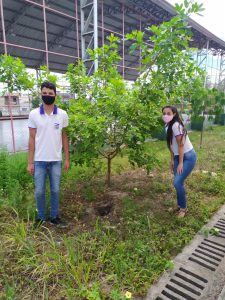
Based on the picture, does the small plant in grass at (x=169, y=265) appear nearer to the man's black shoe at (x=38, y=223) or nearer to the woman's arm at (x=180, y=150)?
the woman's arm at (x=180, y=150)

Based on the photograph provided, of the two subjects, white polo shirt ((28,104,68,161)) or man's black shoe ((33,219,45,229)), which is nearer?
Result: white polo shirt ((28,104,68,161))

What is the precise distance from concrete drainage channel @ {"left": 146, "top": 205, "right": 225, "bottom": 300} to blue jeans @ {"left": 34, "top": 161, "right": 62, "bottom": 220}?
5.26 feet

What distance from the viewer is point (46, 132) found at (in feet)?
9.21

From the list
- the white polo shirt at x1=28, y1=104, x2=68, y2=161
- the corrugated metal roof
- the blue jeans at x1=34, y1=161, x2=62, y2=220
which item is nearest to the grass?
the blue jeans at x1=34, y1=161, x2=62, y2=220

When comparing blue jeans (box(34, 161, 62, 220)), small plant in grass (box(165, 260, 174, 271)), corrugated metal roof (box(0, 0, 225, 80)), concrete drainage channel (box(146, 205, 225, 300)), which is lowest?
concrete drainage channel (box(146, 205, 225, 300))

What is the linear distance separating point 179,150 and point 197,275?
4.90ft

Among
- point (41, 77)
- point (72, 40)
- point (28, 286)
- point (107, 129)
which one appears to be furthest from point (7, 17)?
point (28, 286)

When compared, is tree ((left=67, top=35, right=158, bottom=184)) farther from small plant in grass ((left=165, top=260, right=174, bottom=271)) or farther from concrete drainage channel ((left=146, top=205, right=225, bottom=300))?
small plant in grass ((left=165, top=260, right=174, bottom=271))

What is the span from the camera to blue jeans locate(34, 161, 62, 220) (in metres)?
2.92

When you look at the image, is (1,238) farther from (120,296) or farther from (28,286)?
(120,296)

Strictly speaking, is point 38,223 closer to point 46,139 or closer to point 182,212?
point 46,139

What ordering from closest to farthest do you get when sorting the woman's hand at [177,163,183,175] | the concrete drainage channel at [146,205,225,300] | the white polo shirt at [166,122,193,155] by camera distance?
the concrete drainage channel at [146,205,225,300] < the white polo shirt at [166,122,193,155] < the woman's hand at [177,163,183,175]

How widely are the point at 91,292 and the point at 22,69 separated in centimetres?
312

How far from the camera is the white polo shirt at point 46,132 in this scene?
2.79 meters
